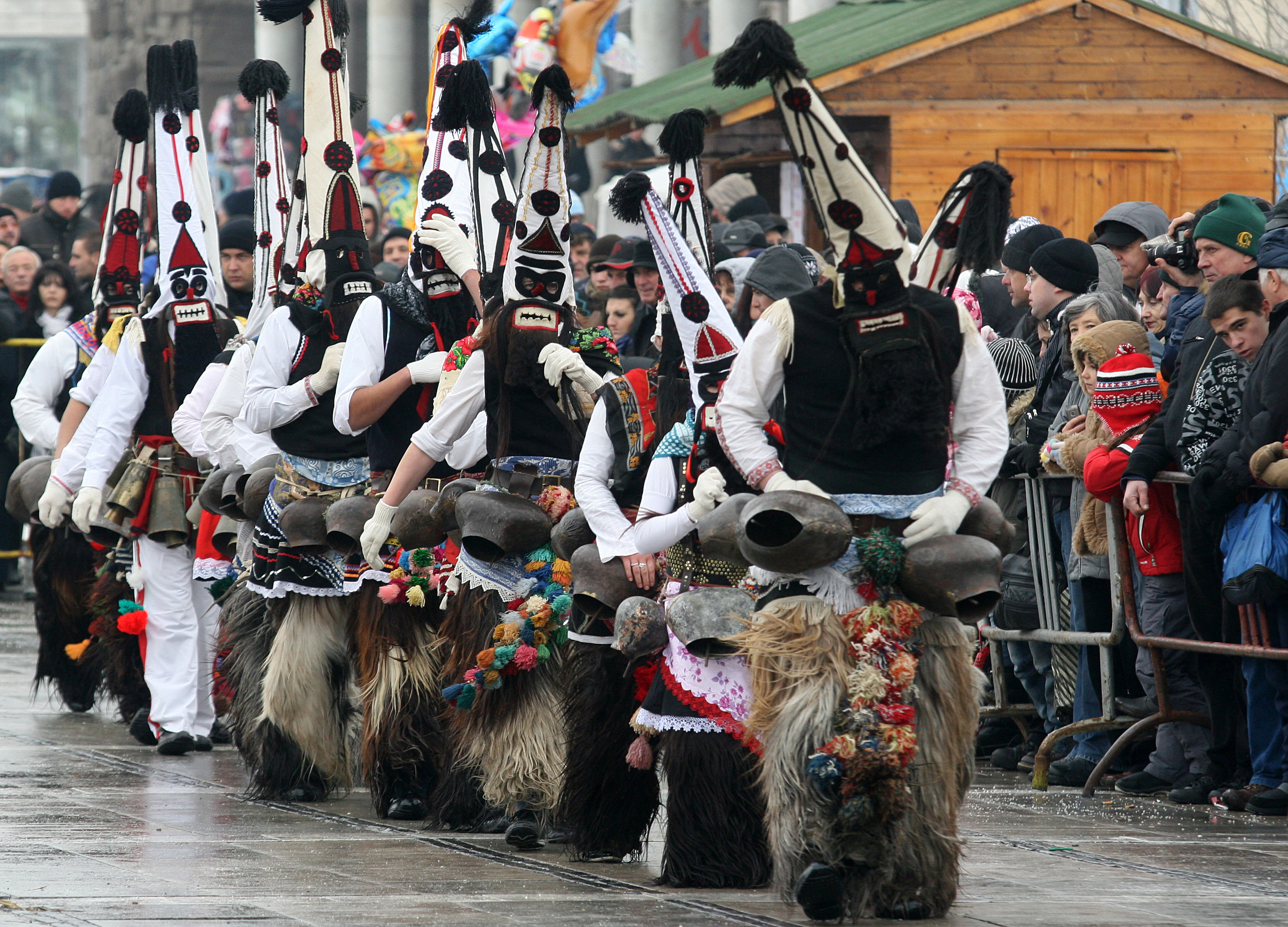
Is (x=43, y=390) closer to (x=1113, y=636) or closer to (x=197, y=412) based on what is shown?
(x=197, y=412)

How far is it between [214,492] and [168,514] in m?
0.71

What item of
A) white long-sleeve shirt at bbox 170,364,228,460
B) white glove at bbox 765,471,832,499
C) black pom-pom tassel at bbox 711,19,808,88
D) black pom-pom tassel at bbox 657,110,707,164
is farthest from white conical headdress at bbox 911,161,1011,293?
white long-sleeve shirt at bbox 170,364,228,460

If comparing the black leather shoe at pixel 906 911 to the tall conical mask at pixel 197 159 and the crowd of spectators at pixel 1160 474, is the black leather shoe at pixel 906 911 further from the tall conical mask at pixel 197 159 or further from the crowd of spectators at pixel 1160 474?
the tall conical mask at pixel 197 159

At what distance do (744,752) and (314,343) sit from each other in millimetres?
3158

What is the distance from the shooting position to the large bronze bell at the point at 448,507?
719 cm

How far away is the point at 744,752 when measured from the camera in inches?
232

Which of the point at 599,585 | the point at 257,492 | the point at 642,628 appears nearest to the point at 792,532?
the point at 642,628

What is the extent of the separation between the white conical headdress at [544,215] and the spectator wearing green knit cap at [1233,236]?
8.47 feet

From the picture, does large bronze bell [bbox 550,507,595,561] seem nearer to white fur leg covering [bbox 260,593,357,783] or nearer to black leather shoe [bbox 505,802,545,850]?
black leather shoe [bbox 505,802,545,850]

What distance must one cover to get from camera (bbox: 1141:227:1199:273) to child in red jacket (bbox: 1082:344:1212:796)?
627 mm

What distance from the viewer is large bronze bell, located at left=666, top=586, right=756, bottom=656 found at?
5836 millimetres

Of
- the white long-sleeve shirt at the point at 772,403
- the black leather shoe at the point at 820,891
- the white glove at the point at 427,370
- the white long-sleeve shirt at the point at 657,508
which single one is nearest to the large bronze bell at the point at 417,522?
the white glove at the point at 427,370

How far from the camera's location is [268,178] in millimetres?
9727

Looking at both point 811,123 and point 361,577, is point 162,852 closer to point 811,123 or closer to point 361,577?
point 361,577
